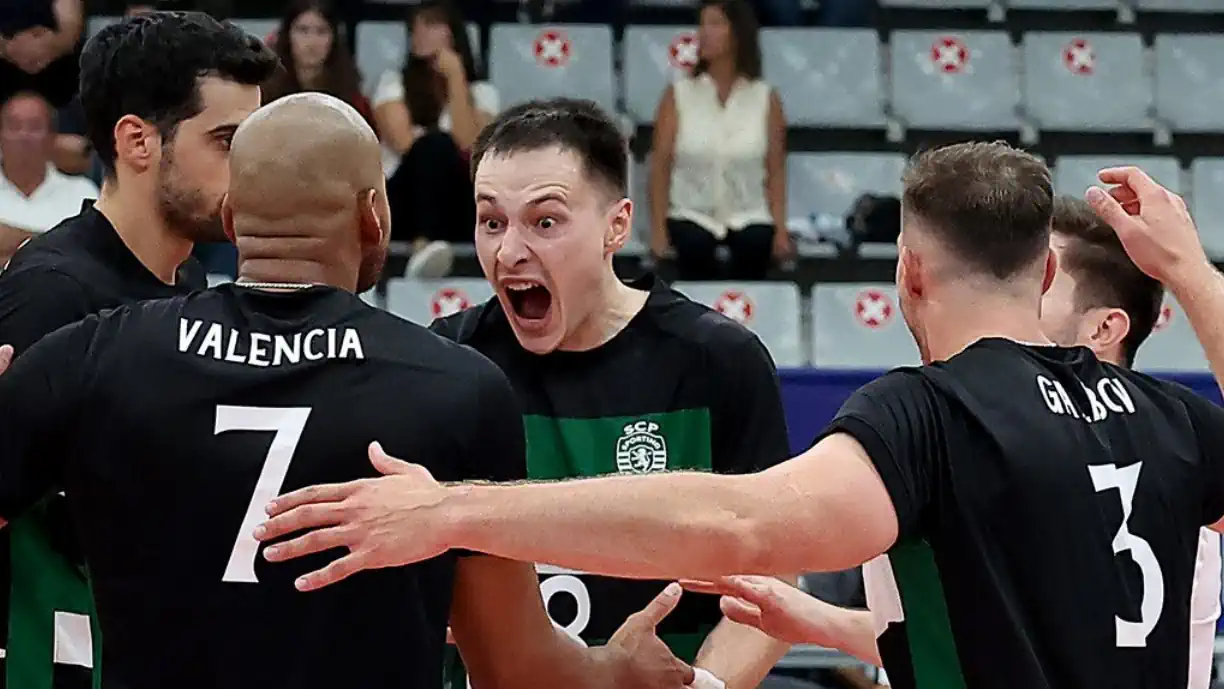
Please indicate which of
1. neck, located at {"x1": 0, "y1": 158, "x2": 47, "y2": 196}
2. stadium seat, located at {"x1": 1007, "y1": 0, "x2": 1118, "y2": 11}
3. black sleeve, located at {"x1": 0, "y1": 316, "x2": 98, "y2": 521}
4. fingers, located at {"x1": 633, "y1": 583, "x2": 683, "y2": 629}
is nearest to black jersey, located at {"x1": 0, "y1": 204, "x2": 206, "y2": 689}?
black sleeve, located at {"x1": 0, "y1": 316, "x2": 98, "y2": 521}

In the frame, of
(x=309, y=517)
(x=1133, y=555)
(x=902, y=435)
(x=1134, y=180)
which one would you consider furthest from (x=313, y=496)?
(x=1134, y=180)

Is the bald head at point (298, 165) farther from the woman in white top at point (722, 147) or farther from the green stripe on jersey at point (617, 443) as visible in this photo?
the woman in white top at point (722, 147)

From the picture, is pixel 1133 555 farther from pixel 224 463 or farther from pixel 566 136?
pixel 566 136

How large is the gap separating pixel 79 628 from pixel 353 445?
117 cm

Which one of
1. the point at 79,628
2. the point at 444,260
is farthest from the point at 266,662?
the point at 444,260

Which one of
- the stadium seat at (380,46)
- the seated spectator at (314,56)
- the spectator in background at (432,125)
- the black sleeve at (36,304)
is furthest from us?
the stadium seat at (380,46)

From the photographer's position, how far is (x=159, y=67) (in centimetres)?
407

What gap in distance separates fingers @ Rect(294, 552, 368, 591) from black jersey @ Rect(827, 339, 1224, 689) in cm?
80

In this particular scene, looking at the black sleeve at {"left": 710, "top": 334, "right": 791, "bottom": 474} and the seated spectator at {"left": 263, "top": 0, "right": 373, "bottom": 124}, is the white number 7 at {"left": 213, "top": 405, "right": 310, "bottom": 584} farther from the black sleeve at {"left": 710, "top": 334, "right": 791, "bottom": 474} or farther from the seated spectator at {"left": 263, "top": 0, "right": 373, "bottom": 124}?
the seated spectator at {"left": 263, "top": 0, "right": 373, "bottom": 124}

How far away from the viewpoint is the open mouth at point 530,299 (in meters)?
4.23

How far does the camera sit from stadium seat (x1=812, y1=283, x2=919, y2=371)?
9.66m

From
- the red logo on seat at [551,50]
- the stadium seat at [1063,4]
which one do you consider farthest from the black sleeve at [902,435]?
the stadium seat at [1063,4]

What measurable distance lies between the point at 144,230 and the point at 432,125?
18.8 ft

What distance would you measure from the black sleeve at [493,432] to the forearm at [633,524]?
0.24m
